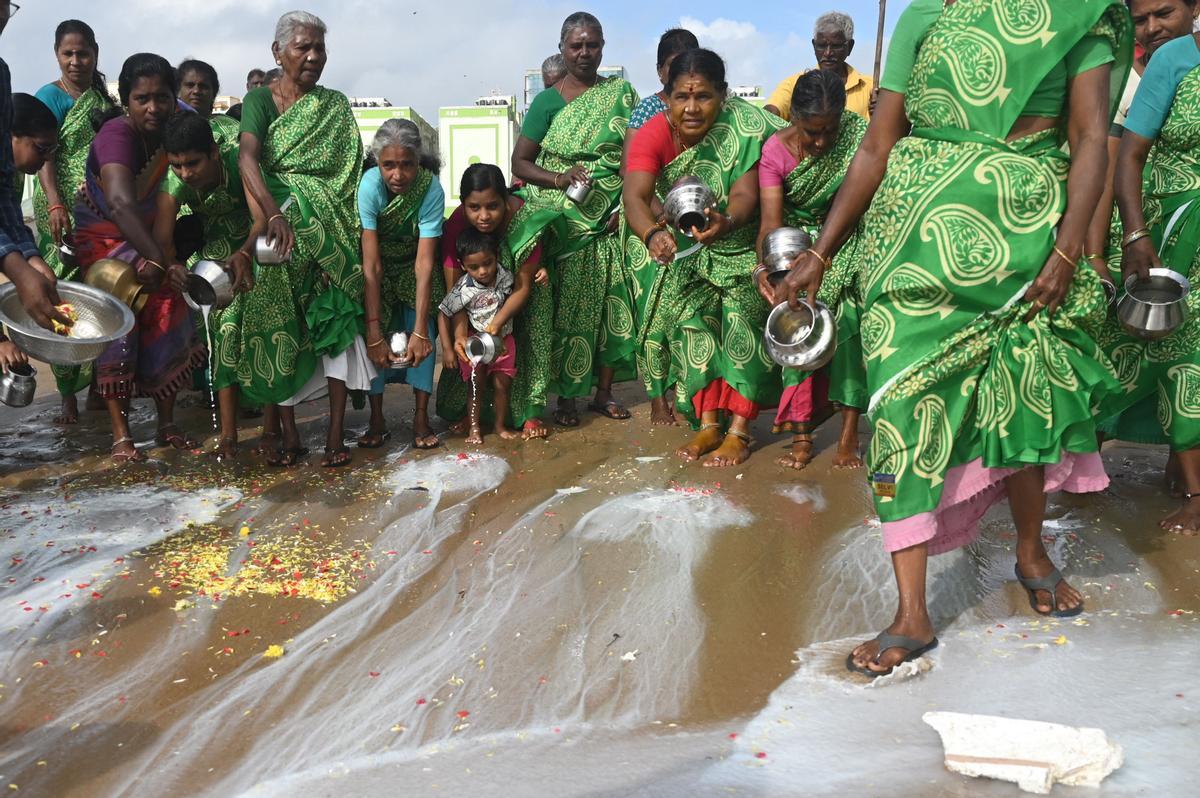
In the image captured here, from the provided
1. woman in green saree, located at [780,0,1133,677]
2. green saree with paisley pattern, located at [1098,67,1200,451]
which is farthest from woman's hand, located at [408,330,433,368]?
green saree with paisley pattern, located at [1098,67,1200,451]

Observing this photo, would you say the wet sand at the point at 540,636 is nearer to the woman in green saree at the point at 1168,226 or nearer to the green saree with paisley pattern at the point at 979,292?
the woman in green saree at the point at 1168,226

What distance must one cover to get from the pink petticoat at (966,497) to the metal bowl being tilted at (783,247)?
4.91 ft

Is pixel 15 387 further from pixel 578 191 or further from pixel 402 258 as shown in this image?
pixel 578 191

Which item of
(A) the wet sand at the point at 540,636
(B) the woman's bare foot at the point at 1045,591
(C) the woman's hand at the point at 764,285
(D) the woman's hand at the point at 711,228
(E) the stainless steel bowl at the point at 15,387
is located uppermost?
(D) the woman's hand at the point at 711,228

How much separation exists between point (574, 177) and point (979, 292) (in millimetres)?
3213

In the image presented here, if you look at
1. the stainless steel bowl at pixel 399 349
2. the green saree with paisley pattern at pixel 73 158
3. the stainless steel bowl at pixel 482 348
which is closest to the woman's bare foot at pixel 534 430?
the stainless steel bowl at pixel 482 348

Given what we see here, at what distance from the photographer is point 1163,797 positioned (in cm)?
207

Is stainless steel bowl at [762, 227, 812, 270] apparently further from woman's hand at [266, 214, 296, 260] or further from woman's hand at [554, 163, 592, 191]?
woman's hand at [266, 214, 296, 260]

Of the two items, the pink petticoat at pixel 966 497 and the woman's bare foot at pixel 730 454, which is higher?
the pink petticoat at pixel 966 497

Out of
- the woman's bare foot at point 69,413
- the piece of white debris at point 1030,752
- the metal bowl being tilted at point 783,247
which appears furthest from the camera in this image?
the woman's bare foot at point 69,413

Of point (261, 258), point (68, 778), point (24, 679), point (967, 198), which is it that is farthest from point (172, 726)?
point (261, 258)

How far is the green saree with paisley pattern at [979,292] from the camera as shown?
271cm

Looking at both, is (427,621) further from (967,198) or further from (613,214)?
(613,214)

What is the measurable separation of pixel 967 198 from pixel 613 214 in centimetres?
319
